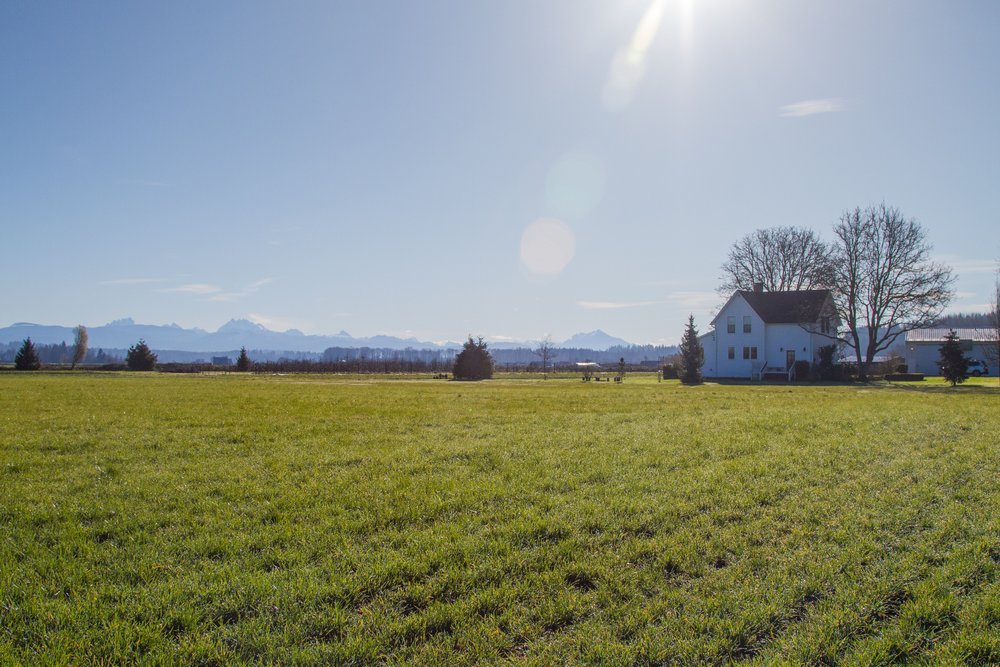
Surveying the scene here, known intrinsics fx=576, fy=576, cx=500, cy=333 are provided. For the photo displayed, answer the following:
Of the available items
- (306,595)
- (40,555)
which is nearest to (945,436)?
(306,595)

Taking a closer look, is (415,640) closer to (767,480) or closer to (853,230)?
(767,480)

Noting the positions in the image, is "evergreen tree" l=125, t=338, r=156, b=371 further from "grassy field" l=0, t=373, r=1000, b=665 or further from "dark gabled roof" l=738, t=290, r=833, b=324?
"grassy field" l=0, t=373, r=1000, b=665

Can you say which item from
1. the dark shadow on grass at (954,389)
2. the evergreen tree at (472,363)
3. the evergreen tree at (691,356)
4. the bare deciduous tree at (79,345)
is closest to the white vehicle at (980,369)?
the dark shadow on grass at (954,389)

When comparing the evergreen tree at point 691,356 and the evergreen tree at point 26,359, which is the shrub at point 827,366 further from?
the evergreen tree at point 26,359

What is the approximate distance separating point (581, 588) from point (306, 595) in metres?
2.05

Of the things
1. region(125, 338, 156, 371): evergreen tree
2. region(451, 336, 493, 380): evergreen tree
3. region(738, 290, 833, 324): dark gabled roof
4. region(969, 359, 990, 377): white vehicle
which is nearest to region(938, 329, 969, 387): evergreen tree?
region(738, 290, 833, 324): dark gabled roof

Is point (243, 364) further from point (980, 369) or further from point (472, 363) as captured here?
point (980, 369)

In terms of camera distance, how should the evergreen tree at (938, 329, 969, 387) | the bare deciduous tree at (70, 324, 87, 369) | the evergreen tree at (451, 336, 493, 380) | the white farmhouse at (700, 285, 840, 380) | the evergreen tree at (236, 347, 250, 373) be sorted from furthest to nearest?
the bare deciduous tree at (70, 324, 87, 369)
the evergreen tree at (236, 347, 250, 373)
the evergreen tree at (451, 336, 493, 380)
the white farmhouse at (700, 285, 840, 380)
the evergreen tree at (938, 329, 969, 387)

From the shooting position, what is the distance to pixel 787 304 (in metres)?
56.5

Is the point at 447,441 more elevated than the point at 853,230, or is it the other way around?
the point at 853,230

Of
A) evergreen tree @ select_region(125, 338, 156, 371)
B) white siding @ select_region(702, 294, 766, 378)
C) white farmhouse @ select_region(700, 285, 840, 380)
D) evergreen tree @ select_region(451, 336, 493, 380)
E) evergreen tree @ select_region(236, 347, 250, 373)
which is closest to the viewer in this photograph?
white farmhouse @ select_region(700, 285, 840, 380)

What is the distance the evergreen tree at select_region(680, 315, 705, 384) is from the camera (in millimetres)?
49656

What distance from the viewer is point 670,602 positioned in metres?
4.19

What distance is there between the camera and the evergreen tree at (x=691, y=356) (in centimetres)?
4966
